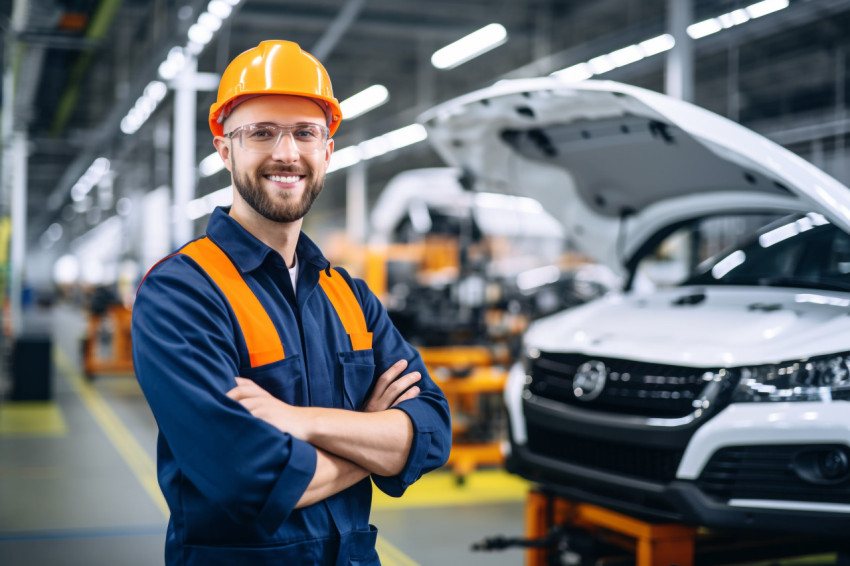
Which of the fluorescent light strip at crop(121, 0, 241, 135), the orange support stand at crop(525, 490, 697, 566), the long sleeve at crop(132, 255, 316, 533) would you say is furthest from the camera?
the fluorescent light strip at crop(121, 0, 241, 135)

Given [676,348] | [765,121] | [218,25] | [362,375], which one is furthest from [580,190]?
[765,121]

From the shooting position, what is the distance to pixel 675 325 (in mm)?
3232

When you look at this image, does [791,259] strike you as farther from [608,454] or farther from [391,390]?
[391,390]

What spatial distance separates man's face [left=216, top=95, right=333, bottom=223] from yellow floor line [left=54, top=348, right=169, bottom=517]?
387cm

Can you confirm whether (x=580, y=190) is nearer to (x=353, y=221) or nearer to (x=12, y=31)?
(x=12, y=31)

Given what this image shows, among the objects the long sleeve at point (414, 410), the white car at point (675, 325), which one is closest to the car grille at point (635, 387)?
the white car at point (675, 325)

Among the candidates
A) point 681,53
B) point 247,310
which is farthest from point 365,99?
point 247,310

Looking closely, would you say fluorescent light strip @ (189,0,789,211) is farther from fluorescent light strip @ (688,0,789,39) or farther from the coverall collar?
the coverall collar

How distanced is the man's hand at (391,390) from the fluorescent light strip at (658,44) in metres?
5.62

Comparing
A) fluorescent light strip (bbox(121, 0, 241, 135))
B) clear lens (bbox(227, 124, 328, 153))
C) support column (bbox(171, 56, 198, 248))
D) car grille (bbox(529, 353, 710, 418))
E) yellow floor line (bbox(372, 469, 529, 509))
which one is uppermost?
fluorescent light strip (bbox(121, 0, 241, 135))

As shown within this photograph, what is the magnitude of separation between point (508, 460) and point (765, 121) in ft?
58.7

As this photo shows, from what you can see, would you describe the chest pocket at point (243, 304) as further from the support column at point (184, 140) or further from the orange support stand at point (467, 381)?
the support column at point (184, 140)

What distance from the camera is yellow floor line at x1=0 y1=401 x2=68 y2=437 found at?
7.88 m

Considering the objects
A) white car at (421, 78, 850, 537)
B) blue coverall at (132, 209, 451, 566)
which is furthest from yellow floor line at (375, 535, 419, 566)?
blue coverall at (132, 209, 451, 566)
